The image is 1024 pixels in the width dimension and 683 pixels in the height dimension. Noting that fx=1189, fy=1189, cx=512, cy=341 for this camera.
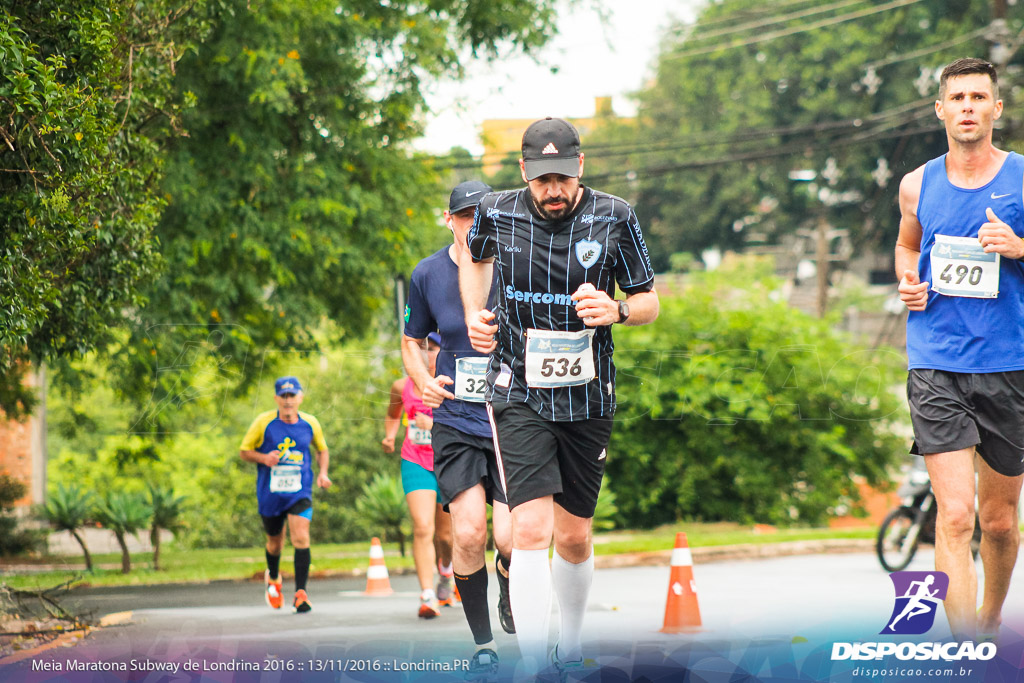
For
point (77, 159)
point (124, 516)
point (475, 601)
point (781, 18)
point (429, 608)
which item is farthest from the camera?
point (781, 18)

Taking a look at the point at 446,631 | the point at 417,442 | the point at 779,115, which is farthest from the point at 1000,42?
the point at 779,115

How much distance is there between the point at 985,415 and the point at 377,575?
6.87m

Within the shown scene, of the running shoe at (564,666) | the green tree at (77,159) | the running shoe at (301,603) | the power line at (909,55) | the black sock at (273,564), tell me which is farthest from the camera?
the power line at (909,55)

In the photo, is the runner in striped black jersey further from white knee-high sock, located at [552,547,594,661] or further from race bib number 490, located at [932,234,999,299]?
race bib number 490, located at [932,234,999,299]

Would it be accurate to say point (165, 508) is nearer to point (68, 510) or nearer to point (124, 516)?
point (124, 516)

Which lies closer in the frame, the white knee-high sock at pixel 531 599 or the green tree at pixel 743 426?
the white knee-high sock at pixel 531 599

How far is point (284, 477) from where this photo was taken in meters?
9.34

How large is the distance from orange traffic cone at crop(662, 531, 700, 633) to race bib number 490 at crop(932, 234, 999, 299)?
2.97 metres

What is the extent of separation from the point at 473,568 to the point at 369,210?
973 centimetres

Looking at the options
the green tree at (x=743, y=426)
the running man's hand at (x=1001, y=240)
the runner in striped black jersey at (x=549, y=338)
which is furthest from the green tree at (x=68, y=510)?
the running man's hand at (x=1001, y=240)

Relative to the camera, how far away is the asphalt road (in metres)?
5.60

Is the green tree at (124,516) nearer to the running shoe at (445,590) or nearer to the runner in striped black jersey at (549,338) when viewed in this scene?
the running shoe at (445,590)

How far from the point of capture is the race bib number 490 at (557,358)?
16.5 feet

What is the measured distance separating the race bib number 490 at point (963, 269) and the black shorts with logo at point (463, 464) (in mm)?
2278
